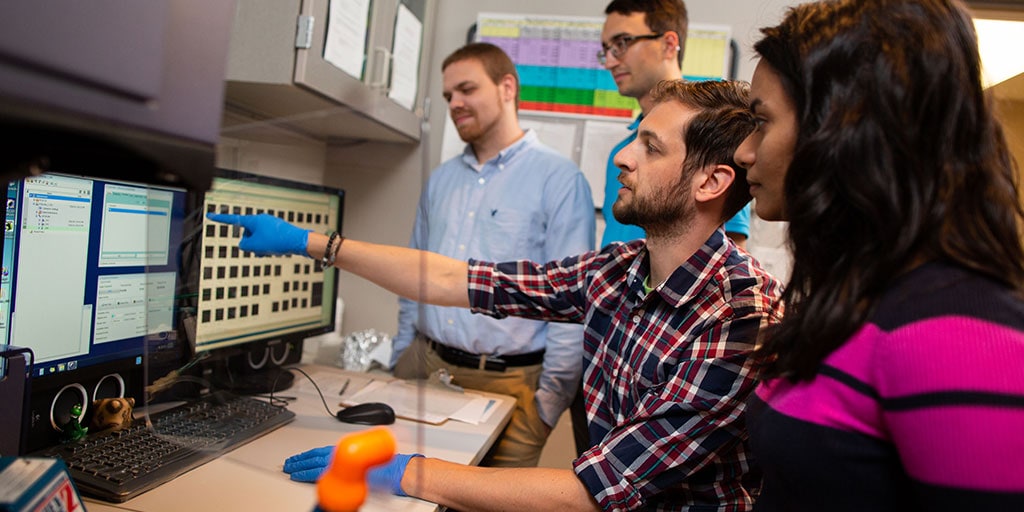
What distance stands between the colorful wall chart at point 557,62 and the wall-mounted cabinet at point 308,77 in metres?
0.46

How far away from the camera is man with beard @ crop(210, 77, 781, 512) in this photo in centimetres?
87

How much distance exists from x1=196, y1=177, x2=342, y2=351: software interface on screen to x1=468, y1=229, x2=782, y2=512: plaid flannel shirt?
19.5 inches

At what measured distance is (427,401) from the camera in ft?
4.04

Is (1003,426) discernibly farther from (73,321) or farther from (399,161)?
(73,321)

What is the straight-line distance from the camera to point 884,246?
595 millimetres

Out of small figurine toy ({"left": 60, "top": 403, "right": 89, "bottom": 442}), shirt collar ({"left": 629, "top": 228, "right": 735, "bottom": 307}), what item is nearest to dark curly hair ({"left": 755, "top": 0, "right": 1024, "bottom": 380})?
shirt collar ({"left": 629, "top": 228, "right": 735, "bottom": 307})

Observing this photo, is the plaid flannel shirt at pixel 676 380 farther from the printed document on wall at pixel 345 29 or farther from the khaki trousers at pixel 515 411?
the printed document on wall at pixel 345 29

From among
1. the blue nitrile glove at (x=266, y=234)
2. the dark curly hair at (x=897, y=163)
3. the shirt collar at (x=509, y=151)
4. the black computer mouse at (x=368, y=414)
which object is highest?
the shirt collar at (x=509, y=151)

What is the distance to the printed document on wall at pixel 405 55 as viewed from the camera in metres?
1.63

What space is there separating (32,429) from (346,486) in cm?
76

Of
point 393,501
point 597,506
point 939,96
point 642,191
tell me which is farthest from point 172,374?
point 939,96

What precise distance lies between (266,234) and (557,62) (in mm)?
1633

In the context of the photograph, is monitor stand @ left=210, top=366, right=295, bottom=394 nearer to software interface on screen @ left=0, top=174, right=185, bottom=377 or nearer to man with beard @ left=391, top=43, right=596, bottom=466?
software interface on screen @ left=0, top=174, right=185, bottom=377

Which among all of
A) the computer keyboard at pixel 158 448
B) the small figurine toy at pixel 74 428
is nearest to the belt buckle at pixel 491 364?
the computer keyboard at pixel 158 448
